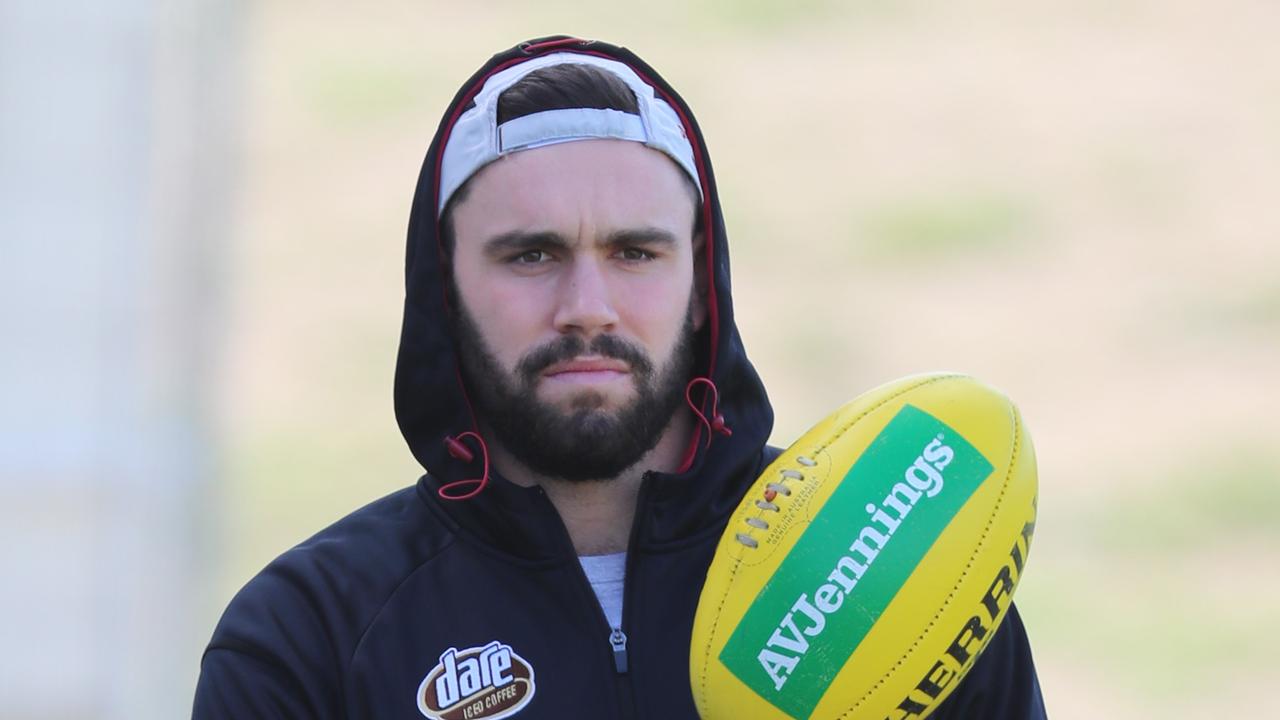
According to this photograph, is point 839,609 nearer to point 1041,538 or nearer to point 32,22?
point 32,22

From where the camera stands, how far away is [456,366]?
2553 millimetres

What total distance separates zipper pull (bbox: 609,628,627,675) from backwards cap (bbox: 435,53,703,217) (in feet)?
2.27

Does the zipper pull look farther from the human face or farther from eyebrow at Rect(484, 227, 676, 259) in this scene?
eyebrow at Rect(484, 227, 676, 259)

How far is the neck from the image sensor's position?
2.50m

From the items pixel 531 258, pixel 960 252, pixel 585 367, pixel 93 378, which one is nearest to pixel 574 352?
pixel 585 367

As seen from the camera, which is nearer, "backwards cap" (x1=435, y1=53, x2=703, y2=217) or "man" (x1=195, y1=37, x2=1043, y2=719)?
"man" (x1=195, y1=37, x2=1043, y2=719)

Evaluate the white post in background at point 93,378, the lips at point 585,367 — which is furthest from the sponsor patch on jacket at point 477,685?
the white post in background at point 93,378

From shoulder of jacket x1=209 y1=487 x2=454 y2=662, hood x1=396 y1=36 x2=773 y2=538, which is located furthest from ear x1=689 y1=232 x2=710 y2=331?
shoulder of jacket x1=209 y1=487 x2=454 y2=662

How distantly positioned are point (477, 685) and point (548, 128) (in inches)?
31.2

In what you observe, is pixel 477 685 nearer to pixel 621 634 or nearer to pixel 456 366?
pixel 621 634

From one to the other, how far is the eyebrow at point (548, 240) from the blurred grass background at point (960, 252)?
424cm

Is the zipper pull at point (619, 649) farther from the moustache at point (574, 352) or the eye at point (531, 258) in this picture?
the eye at point (531, 258)

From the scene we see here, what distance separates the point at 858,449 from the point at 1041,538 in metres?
5.59

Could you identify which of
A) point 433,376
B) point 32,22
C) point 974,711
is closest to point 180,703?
point 32,22
